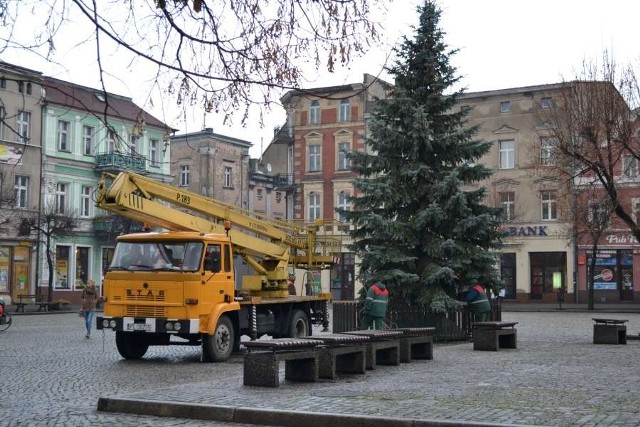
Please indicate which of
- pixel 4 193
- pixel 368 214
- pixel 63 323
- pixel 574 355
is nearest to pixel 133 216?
pixel 368 214

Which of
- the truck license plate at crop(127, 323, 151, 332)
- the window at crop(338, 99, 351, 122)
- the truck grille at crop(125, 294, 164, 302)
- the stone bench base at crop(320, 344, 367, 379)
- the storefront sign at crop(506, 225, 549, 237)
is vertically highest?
the window at crop(338, 99, 351, 122)

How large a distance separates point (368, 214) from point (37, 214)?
2864 centimetres

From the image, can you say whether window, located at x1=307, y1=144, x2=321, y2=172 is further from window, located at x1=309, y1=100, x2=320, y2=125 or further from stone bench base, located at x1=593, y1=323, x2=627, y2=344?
stone bench base, located at x1=593, y1=323, x2=627, y2=344

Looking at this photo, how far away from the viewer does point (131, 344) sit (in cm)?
1839

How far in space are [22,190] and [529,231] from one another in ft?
96.6

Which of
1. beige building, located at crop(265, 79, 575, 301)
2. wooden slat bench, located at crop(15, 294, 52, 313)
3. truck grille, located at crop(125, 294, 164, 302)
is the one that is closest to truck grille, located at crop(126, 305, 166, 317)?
truck grille, located at crop(125, 294, 164, 302)

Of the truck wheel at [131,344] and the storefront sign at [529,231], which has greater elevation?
the storefront sign at [529,231]

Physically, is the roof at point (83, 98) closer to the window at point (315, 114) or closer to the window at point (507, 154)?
the window at point (507, 154)

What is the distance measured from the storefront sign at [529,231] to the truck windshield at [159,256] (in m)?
38.4

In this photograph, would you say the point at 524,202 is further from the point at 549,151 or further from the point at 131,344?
the point at 131,344

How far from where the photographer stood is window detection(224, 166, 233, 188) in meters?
68.7

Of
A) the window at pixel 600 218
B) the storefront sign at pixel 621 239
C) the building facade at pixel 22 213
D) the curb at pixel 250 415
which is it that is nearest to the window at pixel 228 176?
the building facade at pixel 22 213

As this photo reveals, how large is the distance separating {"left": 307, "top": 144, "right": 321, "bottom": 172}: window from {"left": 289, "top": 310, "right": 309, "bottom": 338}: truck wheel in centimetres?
3839

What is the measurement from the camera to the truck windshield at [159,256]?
17.7 metres
